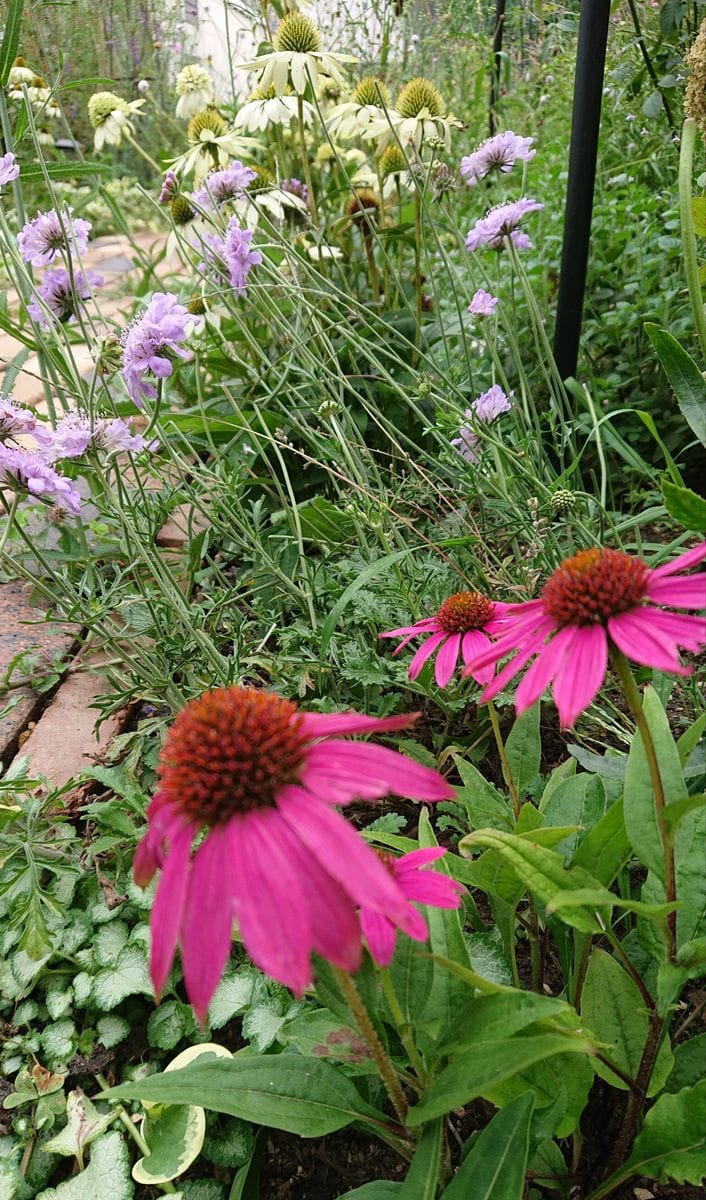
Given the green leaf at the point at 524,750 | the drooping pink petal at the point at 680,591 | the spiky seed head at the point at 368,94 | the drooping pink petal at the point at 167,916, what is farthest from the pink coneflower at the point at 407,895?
the spiky seed head at the point at 368,94

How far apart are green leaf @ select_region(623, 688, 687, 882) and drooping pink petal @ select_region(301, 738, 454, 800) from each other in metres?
0.20

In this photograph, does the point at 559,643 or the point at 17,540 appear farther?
the point at 17,540

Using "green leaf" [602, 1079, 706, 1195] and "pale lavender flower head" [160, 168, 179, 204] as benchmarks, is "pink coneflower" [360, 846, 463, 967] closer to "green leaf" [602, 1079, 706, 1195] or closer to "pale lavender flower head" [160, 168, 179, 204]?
"green leaf" [602, 1079, 706, 1195]

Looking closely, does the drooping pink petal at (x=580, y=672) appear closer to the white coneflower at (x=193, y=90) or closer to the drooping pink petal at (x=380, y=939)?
the drooping pink petal at (x=380, y=939)

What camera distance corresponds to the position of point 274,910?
1.30 ft

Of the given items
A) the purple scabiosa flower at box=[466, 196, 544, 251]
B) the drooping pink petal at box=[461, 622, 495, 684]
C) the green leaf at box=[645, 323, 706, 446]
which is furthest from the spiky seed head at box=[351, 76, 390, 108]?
the drooping pink petal at box=[461, 622, 495, 684]

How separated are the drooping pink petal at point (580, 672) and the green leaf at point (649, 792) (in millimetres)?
138

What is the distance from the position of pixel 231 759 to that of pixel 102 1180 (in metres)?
0.59

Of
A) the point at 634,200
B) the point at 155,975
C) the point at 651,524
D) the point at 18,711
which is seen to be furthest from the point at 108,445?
the point at 634,200

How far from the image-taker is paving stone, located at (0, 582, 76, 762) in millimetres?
1463

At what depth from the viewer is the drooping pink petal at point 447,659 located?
0.80 meters

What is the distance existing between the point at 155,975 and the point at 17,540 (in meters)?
1.63

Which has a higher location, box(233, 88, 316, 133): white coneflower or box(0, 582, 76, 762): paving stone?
box(233, 88, 316, 133): white coneflower

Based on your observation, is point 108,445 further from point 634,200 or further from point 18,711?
point 634,200
